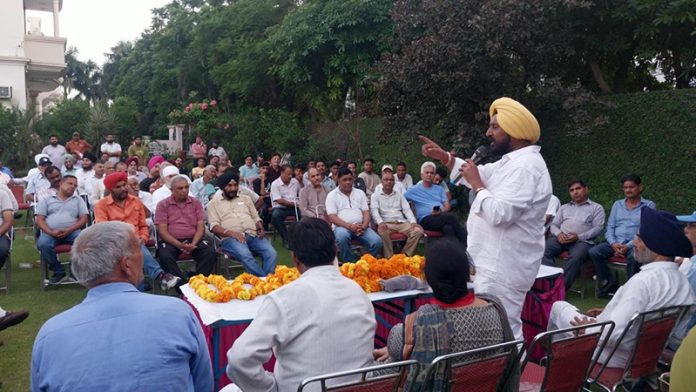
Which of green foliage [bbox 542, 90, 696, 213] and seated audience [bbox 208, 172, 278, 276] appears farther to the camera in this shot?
green foliage [bbox 542, 90, 696, 213]

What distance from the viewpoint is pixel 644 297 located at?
3.47 meters

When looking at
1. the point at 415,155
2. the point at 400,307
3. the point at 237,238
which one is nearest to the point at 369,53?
the point at 415,155

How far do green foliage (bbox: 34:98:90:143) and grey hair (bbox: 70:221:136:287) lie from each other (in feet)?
66.2

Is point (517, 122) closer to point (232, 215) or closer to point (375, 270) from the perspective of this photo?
point (375, 270)

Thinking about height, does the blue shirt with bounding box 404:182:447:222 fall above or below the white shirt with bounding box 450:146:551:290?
below

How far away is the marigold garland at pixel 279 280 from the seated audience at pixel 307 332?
59.8 inches

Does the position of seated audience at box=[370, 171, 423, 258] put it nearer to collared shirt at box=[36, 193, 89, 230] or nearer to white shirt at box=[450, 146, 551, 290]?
collared shirt at box=[36, 193, 89, 230]

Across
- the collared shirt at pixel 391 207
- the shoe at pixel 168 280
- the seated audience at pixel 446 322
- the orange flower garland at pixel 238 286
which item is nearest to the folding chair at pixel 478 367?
the seated audience at pixel 446 322

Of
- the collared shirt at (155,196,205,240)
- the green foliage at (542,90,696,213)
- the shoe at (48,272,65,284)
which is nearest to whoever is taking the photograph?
the collared shirt at (155,196,205,240)

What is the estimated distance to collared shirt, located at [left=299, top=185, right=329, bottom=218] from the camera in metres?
8.91

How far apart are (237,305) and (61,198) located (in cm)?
437

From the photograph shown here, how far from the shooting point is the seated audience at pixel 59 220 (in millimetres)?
7180

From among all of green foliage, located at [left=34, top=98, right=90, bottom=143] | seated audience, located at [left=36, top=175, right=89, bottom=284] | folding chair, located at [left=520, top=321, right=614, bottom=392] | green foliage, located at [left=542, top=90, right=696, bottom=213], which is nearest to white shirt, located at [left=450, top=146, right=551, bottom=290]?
folding chair, located at [left=520, top=321, right=614, bottom=392]

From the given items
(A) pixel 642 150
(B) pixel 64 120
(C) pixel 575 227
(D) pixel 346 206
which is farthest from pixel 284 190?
(B) pixel 64 120
